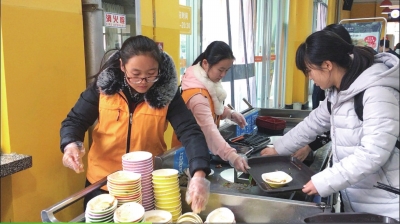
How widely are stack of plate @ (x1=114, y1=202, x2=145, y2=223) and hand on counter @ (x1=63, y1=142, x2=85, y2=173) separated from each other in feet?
1.04

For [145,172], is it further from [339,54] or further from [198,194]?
[339,54]

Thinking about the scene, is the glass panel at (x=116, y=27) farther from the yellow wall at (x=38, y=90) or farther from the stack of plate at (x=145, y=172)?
the stack of plate at (x=145, y=172)

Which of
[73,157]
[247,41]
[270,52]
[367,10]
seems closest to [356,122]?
[367,10]

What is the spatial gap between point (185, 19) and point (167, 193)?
216 centimetres

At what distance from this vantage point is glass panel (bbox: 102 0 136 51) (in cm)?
224

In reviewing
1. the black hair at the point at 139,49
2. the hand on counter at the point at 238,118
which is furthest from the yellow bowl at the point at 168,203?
the hand on counter at the point at 238,118

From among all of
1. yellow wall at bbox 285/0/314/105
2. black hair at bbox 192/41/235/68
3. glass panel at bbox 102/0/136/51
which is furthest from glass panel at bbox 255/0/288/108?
black hair at bbox 192/41/235/68

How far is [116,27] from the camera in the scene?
2.27 meters

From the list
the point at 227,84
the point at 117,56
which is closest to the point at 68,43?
the point at 117,56

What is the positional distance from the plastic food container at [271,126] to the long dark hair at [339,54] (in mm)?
1253

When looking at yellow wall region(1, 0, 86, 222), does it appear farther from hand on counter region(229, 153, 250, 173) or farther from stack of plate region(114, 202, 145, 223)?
hand on counter region(229, 153, 250, 173)

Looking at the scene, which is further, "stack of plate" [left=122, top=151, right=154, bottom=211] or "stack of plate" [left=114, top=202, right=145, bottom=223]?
"stack of plate" [left=122, top=151, right=154, bottom=211]

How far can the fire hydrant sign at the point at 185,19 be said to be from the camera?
298 centimetres

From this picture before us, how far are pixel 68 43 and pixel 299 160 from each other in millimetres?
1287
